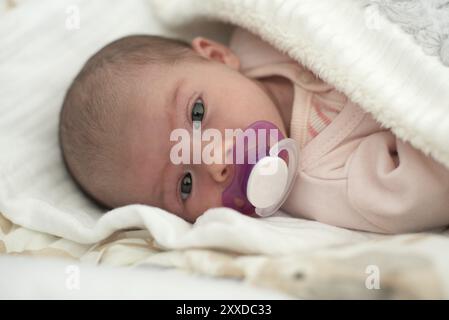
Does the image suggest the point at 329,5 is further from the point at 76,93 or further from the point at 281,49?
the point at 76,93

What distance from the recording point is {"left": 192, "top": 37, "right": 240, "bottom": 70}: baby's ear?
4.07ft

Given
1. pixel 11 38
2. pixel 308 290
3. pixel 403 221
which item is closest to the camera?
pixel 308 290

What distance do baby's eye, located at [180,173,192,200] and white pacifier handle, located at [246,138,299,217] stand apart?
132 mm

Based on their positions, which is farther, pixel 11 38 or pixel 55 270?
pixel 11 38

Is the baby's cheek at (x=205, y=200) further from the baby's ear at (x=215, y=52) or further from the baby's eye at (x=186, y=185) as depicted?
the baby's ear at (x=215, y=52)

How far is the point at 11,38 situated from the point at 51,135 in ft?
0.81

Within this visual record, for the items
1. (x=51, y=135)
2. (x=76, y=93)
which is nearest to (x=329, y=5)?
(x=76, y=93)

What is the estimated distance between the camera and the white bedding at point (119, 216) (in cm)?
74

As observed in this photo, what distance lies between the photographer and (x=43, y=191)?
1.17m

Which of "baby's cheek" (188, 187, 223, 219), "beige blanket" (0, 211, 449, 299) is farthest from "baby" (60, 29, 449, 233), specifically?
"beige blanket" (0, 211, 449, 299)

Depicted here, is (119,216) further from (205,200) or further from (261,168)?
(261,168)

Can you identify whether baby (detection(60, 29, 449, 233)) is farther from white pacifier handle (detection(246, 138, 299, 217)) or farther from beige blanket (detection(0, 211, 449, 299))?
beige blanket (detection(0, 211, 449, 299))

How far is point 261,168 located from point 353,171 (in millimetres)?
182

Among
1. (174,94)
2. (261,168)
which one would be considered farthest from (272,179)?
(174,94)
